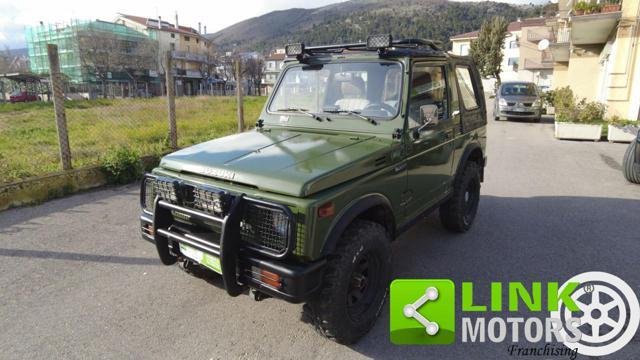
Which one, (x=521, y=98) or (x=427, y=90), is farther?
(x=521, y=98)

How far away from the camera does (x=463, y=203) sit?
15.4ft

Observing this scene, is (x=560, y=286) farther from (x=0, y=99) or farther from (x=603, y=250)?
(x=0, y=99)

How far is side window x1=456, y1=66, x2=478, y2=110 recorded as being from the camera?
451 cm

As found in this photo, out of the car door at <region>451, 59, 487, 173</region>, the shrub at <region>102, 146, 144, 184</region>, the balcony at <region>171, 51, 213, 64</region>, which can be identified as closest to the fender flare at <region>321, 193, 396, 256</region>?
the car door at <region>451, 59, 487, 173</region>

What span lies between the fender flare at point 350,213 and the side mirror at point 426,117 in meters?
0.76

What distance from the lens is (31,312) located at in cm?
319

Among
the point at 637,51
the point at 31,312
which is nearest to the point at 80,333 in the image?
the point at 31,312

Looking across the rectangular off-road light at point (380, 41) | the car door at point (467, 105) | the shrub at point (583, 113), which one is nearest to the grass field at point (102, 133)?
the rectangular off-road light at point (380, 41)

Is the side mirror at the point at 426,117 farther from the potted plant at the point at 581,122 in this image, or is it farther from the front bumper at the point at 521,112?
the front bumper at the point at 521,112

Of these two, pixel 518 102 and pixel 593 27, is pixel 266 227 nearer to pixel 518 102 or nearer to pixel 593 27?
pixel 518 102

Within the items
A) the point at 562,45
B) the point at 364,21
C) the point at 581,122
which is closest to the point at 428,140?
the point at 581,122

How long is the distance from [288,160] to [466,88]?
2.86 m

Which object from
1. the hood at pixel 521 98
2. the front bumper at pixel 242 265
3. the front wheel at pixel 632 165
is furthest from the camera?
the hood at pixel 521 98

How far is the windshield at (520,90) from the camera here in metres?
16.6
